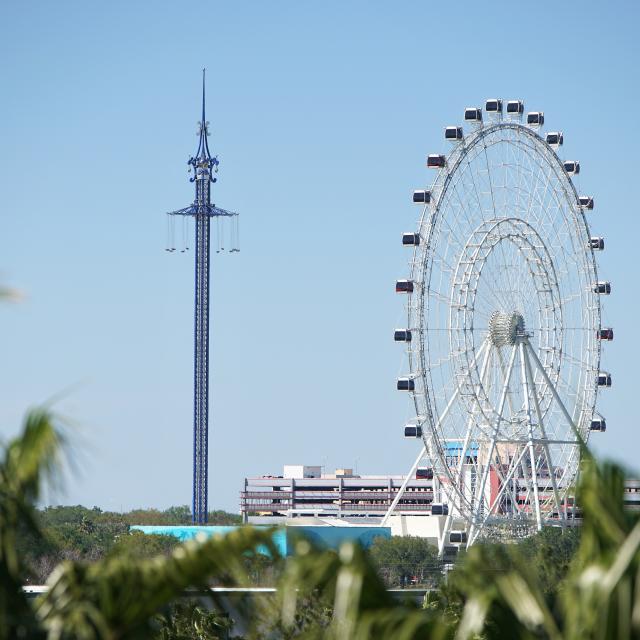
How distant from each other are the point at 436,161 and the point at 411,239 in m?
4.65

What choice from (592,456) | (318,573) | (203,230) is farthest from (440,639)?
(203,230)

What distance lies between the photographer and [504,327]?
292 feet

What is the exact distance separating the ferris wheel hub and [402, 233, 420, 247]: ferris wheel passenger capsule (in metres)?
6.35

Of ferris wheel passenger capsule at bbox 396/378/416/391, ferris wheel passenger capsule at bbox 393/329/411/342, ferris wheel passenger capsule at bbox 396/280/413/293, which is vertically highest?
ferris wheel passenger capsule at bbox 396/280/413/293

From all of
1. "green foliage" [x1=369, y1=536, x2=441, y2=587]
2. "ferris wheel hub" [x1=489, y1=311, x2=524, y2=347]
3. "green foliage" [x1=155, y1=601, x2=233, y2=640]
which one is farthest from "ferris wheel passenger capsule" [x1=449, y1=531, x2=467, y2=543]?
"green foliage" [x1=155, y1=601, x2=233, y2=640]

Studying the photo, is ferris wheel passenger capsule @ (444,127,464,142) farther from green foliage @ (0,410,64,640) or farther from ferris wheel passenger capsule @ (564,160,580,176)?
green foliage @ (0,410,64,640)

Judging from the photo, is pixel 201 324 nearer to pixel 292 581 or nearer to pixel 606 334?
pixel 606 334

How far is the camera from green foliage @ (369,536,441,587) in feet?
398

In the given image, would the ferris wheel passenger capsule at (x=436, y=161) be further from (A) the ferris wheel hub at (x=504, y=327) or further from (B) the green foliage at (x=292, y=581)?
(B) the green foliage at (x=292, y=581)

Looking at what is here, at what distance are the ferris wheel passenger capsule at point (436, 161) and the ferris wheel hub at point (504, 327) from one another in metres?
8.85

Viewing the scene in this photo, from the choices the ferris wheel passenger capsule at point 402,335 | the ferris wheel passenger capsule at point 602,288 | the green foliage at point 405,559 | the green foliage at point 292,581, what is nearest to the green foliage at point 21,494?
the green foliage at point 292,581

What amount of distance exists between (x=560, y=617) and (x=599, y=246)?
272 ft

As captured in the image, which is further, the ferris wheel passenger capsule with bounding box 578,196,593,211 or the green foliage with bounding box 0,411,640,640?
the ferris wheel passenger capsule with bounding box 578,196,593,211

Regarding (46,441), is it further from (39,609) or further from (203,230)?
(203,230)
